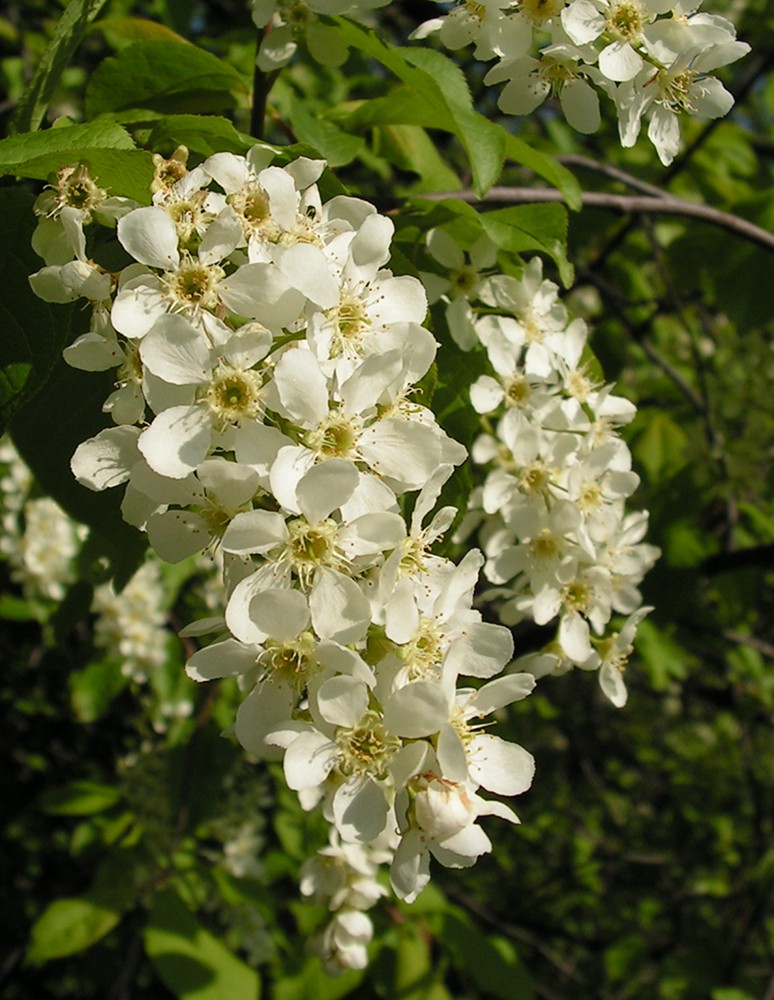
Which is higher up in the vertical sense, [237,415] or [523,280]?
[237,415]

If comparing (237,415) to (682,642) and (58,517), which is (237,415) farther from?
(682,642)

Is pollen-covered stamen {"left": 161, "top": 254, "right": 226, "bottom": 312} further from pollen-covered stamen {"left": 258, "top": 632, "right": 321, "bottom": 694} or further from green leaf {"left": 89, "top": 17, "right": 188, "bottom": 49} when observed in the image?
green leaf {"left": 89, "top": 17, "right": 188, "bottom": 49}

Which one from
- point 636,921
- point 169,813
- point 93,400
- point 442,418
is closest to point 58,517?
point 169,813

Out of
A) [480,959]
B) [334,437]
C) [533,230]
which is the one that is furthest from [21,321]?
[480,959]

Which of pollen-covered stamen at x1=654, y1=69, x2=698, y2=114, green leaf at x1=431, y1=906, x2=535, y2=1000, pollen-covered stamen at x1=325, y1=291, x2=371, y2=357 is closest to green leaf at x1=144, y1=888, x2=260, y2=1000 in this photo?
green leaf at x1=431, y1=906, x2=535, y2=1000

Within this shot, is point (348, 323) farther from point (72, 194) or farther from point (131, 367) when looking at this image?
point (72, 194)

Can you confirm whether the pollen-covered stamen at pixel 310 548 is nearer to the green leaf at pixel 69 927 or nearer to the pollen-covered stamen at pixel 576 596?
the pollen-covered stamen at pixel 576 596
